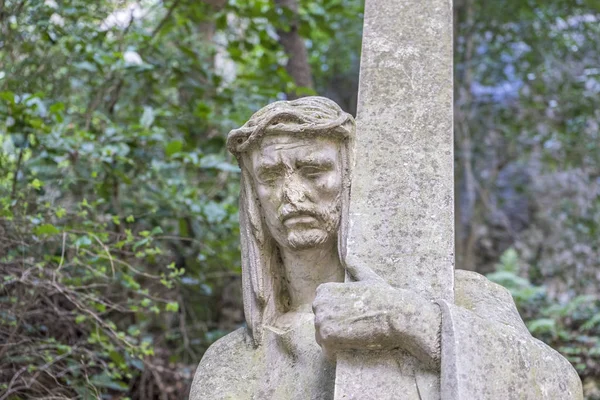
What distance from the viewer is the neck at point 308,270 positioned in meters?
4.05

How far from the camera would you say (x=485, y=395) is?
323cm

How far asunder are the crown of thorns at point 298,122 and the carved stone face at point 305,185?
4 centimetres

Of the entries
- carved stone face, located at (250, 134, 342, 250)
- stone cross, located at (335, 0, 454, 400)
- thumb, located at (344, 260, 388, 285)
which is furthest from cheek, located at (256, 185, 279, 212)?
thumb, located at (344, 260, 388, 285)

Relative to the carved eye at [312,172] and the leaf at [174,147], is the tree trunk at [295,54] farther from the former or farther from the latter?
the carved eye at [312,172]

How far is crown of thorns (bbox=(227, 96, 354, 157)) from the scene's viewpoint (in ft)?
12.8

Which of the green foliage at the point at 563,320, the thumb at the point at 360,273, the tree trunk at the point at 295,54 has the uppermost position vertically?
the tree trunk at the point at 295,54

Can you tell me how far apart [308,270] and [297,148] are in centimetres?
57

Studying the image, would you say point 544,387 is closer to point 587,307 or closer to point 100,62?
point 100,62

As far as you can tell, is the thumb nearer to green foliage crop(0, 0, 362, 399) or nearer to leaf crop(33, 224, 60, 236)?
green foliage crop(0, 0, 362, 399)

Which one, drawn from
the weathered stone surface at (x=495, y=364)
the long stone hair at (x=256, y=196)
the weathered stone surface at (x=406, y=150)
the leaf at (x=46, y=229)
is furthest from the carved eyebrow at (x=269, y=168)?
the leaf at (x=46, y=229)

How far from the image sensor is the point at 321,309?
3.37 metres

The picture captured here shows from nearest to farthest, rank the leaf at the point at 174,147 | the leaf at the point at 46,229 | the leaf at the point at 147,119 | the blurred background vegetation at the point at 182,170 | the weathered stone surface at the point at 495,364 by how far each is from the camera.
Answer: the weathered stone surface at the point at 495,364 → the leaf at the point at 46,229 → the blurred background vegetation at the point at 182,170 → the leaf at the point at 174,147 → the leaf at the point at 147,119

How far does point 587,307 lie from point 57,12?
616 cm

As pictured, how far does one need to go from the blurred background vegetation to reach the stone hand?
8.59 ft
